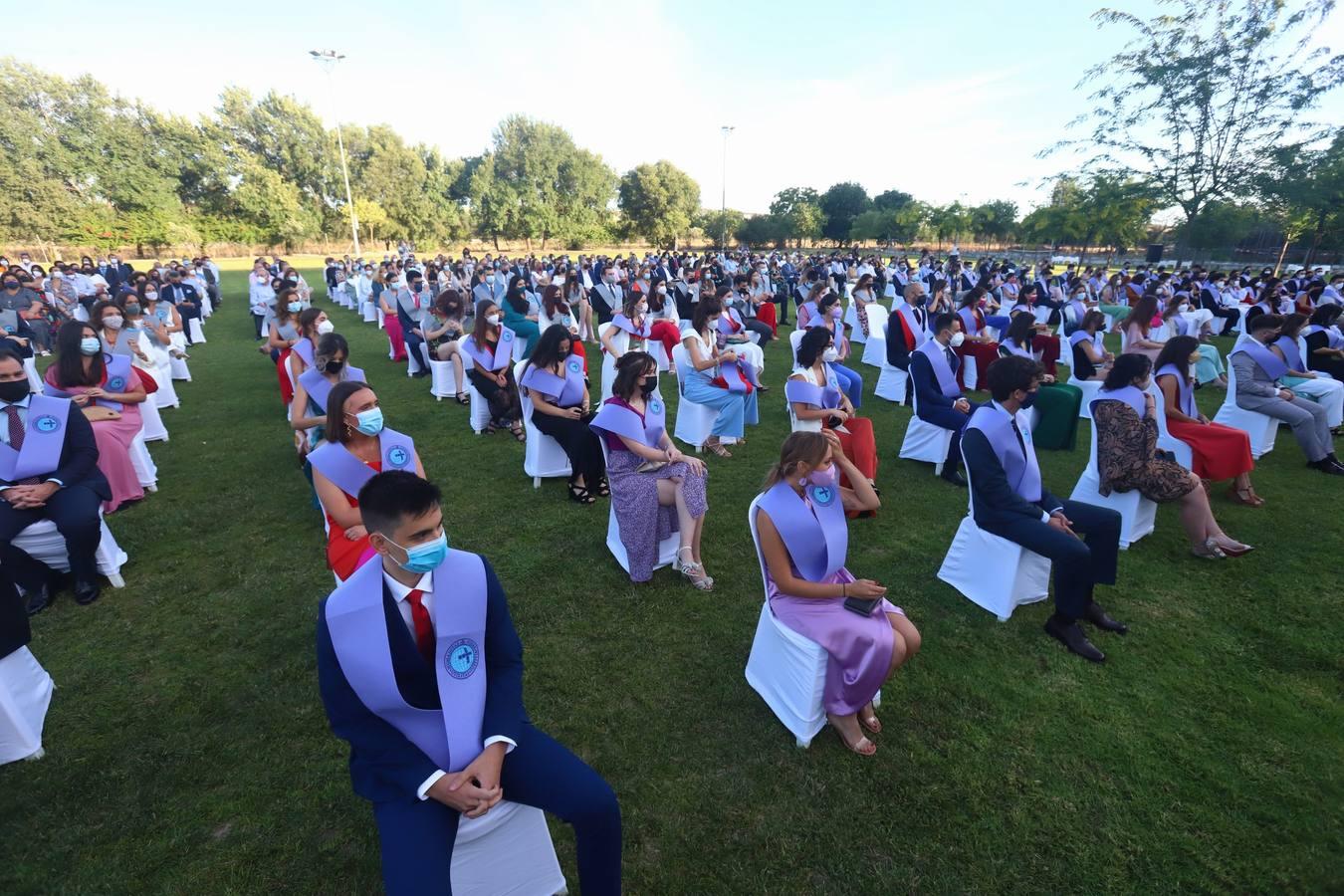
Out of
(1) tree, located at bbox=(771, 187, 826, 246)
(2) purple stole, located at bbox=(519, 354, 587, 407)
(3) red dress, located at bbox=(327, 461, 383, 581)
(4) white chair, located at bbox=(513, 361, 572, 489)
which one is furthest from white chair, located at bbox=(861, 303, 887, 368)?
(1) tree, located at bbox=(771, 187, 826, 246)

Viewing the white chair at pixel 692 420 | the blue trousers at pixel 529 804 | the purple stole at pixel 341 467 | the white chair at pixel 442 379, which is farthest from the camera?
the white chair at pixel 442 379

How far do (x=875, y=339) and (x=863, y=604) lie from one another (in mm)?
9218

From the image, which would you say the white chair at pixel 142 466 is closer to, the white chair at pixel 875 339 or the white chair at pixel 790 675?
the white chair at pixel 790 675

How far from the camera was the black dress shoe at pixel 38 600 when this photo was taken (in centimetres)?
380

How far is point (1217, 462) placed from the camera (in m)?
4.98

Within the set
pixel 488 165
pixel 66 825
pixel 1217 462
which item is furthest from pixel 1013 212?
pixel 66 825

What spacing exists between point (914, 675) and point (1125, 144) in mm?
34620

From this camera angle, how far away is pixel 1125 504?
184 inches

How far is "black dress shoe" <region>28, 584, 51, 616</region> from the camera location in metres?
3.80

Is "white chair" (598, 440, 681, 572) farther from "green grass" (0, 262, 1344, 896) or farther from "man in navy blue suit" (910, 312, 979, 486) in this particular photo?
"man in navy blue suit" (910, 312, 979, 486)

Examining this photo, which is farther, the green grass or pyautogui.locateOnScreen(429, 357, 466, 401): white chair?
pyautogui.locateOnScreen(429, 357, 466, 401): white chair

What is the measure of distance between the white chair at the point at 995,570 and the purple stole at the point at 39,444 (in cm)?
583

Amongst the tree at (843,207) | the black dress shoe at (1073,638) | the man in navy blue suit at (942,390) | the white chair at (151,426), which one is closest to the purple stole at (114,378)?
the white chair at (151,426)

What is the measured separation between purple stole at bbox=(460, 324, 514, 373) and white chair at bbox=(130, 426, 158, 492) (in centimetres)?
312
